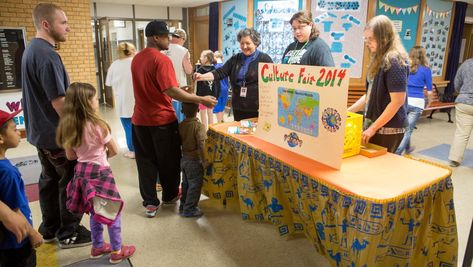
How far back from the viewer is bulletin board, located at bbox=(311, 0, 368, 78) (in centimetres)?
567

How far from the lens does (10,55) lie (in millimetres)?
4688

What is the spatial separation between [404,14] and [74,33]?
569 cm

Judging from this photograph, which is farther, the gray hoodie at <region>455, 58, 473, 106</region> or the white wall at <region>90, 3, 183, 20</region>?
the white wall at <region>90, 3, 183, 20</region>

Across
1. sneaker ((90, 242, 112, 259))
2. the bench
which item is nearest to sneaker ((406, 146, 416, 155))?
the bench

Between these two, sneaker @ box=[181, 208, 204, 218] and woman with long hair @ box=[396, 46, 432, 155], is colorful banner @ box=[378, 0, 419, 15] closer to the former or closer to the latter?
woman with long hair @ box=[396, 46, 432, 155]

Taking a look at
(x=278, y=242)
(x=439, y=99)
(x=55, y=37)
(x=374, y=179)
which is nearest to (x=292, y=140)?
(x=374, y=179)

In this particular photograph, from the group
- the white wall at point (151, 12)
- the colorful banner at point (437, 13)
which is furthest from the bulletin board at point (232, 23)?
the colorful banner at point (437, 13)

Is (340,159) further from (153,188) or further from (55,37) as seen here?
(55,37)

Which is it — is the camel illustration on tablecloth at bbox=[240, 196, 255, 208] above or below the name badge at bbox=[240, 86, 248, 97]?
below

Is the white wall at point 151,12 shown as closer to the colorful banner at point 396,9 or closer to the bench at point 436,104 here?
the colorful banner at point 396,9

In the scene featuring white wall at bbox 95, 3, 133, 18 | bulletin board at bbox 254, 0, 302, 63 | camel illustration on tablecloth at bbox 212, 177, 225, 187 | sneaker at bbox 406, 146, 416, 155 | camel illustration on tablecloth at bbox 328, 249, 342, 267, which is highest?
white wall at bbox 95, 3, 133, 18

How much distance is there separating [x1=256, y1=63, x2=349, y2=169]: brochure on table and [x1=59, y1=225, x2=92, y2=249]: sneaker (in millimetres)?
1449

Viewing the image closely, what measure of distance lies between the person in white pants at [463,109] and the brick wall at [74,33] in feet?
17.4

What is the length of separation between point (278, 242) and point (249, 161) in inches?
24.5
